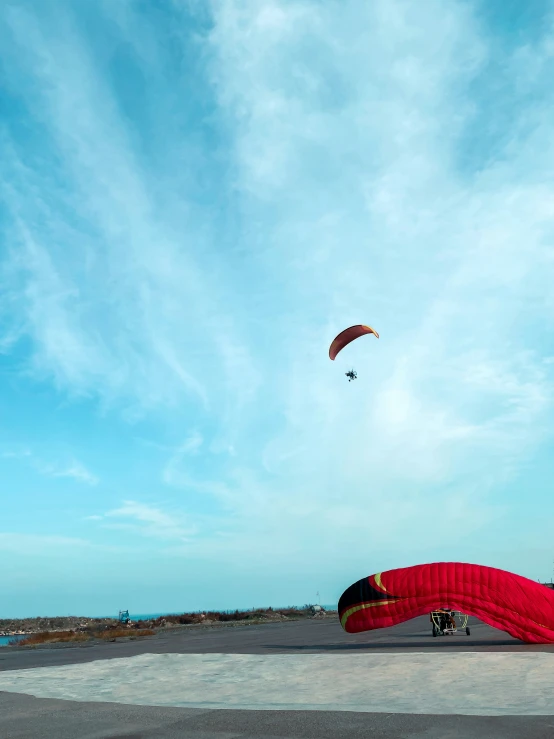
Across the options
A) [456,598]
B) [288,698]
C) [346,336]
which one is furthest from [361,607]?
[346,336]

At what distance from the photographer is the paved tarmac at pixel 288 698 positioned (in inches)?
409

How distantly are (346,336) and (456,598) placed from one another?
44.8 ft

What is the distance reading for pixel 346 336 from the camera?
32.0m

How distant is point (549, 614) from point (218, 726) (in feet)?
47.0

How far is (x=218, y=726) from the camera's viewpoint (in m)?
11.3

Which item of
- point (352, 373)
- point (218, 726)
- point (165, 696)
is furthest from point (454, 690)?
point (352, 373)

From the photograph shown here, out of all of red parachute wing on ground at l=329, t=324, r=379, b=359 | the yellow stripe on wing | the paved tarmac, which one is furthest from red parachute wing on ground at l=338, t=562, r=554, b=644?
red parachute wing on ground at l=329, t=324, r=379, b=359

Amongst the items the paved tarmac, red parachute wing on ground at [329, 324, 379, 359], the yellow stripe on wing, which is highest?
red parachute wing on ground at [329, 324, 379, 359]

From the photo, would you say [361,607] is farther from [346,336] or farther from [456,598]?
[346,336]

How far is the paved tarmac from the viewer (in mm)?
10380

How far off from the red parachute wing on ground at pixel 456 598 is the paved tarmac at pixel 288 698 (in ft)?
3.15

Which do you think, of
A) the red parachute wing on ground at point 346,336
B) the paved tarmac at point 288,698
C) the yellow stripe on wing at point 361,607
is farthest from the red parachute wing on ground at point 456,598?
the red parachute wing on ground at point 346,336

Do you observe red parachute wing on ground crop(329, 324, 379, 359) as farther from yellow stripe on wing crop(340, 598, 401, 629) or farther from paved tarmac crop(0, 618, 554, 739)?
paved tarmac crop(0, 618, 554, 739)

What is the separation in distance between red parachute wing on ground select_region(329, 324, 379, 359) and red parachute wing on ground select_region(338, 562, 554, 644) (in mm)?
11540
